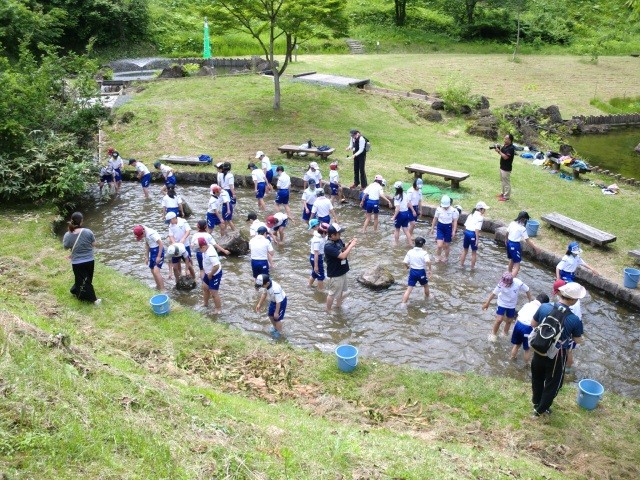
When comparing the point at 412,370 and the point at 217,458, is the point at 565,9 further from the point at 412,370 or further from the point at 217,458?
the point at 217,458

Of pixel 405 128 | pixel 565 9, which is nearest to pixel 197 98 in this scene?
pixel 405 128

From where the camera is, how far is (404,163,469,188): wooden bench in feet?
57.6

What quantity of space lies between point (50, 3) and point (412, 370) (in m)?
36.1

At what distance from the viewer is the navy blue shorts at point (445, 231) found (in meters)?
13.4

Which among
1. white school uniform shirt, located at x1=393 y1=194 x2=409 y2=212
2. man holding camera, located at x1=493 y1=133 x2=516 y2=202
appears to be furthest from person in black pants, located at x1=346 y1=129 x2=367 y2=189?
man holding camera, located at x1=493 y1=133 x2=516 y2=202

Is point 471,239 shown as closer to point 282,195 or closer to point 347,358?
point 347,358

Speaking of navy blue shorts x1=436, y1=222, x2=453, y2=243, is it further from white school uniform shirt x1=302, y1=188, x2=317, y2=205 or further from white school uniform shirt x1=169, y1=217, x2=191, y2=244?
white school uniform shirt x1=169, y1=217, x2=191, y2=244

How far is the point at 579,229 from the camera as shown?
1414 cm

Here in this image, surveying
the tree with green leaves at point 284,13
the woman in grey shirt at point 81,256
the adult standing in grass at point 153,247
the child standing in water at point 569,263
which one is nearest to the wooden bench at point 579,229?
the child standing in water at point 569,263

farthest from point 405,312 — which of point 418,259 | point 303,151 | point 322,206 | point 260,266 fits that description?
point 303,151

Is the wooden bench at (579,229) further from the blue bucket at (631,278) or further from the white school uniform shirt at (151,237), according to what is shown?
the white school uniform shirt at (151,237)

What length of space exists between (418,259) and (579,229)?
552 centimetres

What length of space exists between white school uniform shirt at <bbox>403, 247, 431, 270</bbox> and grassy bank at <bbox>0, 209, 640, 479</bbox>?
8.70 feet

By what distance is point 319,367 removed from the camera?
945 centimetres
